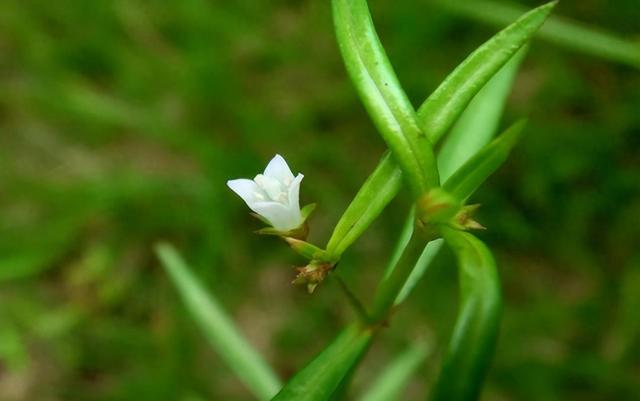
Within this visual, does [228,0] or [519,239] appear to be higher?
[228,0]

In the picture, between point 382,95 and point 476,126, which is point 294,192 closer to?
point 382,95

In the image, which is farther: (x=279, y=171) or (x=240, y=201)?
(x=240, y=201)

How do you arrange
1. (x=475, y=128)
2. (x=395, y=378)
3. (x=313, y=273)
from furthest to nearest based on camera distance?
1. (x=395, y=378)
2. (x=475, y=128)
3. (x=313, y=273)

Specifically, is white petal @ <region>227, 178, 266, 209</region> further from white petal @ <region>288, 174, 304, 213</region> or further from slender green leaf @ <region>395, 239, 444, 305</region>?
slender green leaf @ <region>395, 239, 444, 305</region>

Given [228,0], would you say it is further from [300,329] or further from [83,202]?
[300,329]

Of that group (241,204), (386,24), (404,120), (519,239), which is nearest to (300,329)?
(241,204)

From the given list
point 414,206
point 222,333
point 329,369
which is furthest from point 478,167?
point 222,333
